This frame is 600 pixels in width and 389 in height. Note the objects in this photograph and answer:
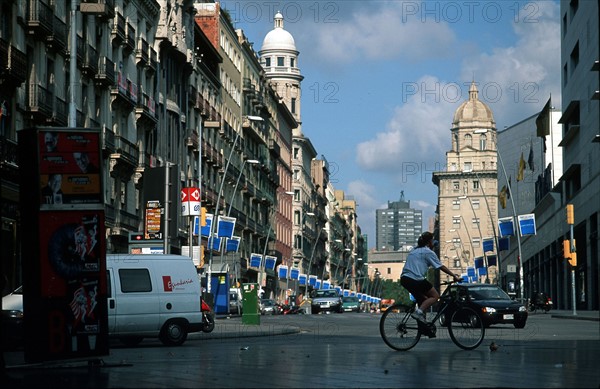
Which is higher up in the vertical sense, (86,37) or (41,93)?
(86,37)

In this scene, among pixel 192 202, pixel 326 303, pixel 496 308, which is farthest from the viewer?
pixel 326 303

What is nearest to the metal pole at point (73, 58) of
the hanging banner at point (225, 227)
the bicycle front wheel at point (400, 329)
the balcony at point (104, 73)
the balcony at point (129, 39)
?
the bicycle front wheel at point (400, 329)

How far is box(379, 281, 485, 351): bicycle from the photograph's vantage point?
1880 cm

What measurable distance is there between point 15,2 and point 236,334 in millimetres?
15027

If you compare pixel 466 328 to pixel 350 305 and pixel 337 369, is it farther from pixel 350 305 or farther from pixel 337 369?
pixel 350 305

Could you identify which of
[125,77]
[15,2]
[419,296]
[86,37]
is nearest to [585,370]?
[419,296]

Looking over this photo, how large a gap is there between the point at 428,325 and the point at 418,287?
2.01 ft

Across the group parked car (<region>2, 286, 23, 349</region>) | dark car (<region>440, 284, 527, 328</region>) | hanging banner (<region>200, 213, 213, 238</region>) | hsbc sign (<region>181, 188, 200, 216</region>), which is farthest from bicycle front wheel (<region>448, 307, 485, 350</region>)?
hanging banner (<region>200, 213, 213, 238</region>)

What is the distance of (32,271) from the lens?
1480 centimetres

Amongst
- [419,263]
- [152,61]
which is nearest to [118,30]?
[152,61]

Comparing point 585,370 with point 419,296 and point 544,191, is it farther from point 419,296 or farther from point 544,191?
point 544,191

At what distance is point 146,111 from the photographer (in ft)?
196

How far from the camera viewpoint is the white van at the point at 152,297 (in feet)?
78.5

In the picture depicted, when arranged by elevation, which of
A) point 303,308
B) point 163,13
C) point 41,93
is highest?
point 163,13
